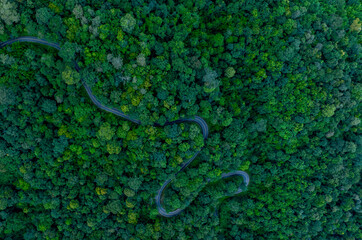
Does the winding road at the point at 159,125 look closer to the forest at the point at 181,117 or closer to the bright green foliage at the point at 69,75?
the forest at the point at 181,117

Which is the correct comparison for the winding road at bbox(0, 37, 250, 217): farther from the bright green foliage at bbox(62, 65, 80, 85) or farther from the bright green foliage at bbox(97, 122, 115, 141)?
the bright green foliage at bbox(97, 122, 115, 141)

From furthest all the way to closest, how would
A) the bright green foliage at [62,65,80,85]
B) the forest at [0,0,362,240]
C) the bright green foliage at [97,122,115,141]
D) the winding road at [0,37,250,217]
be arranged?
the bright green foliage at [97,122,115,141]
the winding road at [0,37,250,217]
the forest at [0,0,362,240]
the bright green foliage at [62,65,80,85]

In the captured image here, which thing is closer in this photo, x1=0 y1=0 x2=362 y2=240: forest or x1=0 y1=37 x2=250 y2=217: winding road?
x1=0 y1=0 x2=362 y2=240: forest

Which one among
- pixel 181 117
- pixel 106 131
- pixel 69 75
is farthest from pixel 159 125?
pixel 69 75

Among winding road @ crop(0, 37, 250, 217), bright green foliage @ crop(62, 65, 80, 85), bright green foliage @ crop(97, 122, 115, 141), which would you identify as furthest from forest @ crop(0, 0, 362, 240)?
winding road @ crop(0, 37, 250, 217)

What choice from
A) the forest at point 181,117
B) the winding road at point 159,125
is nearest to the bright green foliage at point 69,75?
the forest at point 181,117

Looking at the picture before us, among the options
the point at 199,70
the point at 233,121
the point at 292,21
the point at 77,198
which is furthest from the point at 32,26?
the point at 292,21

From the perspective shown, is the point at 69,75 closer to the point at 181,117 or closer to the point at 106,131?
the point at 106,131

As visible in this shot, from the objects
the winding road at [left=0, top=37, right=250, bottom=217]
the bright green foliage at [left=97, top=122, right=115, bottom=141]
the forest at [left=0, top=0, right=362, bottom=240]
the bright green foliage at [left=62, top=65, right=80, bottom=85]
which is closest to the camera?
the bright green foliage at [left=62, top=65, right=80, bottom=85]

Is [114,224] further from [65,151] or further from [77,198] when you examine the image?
[65,151]
